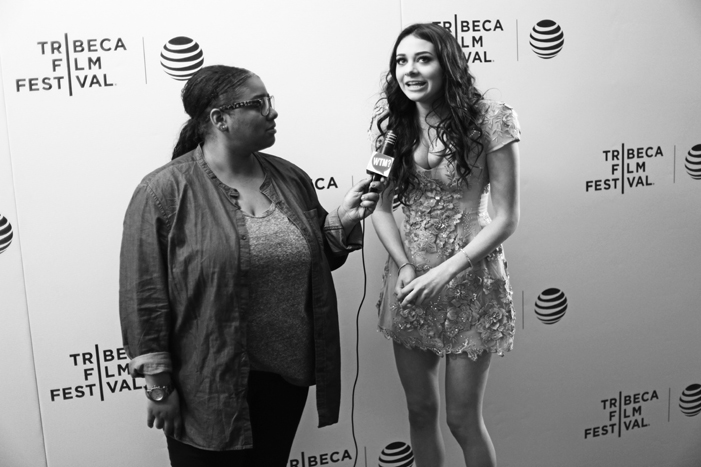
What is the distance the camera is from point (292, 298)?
1.91 metres

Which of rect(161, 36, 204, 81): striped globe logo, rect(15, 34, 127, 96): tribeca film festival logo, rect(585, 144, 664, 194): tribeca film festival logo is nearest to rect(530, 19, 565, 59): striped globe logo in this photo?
rect(585, 144, 664, 194): tribeca film festival logo

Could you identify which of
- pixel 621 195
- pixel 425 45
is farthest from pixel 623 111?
pixel 425 45

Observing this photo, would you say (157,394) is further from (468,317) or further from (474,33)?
(474,33)

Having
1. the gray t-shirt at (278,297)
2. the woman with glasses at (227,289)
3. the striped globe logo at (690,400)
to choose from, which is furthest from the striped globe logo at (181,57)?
the striped globe logo at (690,400)

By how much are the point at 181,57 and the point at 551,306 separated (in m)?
1.79

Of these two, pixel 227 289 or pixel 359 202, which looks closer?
pixel 227 289

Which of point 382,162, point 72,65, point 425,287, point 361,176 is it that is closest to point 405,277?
point 425,287

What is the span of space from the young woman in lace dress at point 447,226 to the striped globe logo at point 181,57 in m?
0.69

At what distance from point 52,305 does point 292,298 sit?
103 cm

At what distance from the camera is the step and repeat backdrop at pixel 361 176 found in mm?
2389

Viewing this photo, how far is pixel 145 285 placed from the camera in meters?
1.76

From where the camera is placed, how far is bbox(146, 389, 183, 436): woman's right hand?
181 cm

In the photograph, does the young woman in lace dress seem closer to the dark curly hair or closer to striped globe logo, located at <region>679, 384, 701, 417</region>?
the dark curly hair

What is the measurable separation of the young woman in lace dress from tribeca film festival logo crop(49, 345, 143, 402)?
100cm
